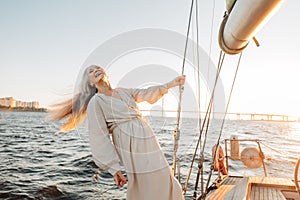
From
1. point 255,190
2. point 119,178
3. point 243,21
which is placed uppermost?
point 243,21

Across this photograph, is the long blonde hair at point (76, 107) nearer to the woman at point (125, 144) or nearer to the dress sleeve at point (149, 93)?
the woman at point (125, 144)

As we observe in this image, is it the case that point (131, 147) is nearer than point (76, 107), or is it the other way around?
point (131, 147)

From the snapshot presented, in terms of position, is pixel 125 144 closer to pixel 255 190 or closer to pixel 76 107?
pixel 76 107

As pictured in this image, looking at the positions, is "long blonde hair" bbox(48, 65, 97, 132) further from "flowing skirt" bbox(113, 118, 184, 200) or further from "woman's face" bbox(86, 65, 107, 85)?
"flowing skirt" bbox(113, 118, 184, 200)

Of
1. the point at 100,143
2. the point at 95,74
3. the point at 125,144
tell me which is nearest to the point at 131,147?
the point at 125,144

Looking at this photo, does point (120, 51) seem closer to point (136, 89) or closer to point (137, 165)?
point (136, 89)

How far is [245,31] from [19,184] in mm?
6034

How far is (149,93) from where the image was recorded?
5.68 feet

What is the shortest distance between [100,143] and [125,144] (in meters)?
0.15

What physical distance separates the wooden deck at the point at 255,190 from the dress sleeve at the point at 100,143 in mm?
1470

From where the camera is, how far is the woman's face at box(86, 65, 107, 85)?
→ 1594 millimetres

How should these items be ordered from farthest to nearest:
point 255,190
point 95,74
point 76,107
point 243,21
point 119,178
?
point 255,190 < point 76,107 < point 95,74 < point 119,178 < point 243,21

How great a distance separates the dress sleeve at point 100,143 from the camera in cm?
147

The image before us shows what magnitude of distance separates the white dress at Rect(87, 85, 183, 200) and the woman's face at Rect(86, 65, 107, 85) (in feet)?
0.33
